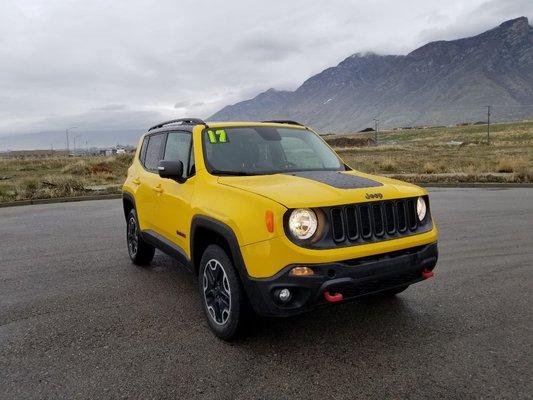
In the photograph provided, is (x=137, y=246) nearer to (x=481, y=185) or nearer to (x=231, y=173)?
(x=231, y=173)

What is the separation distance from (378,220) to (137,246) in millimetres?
3865

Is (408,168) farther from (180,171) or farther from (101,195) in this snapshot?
(180,171)

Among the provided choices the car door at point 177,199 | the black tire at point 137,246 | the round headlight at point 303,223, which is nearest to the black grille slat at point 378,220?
the round headlight at point 303,223

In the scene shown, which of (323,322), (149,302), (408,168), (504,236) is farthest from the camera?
(408,168)

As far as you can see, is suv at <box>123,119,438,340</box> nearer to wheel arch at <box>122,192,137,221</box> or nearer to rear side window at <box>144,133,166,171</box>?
rear side window at <box>144,133,166,171</box>

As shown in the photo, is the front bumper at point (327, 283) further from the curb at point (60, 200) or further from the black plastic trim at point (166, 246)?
the curb at point (60, 200)

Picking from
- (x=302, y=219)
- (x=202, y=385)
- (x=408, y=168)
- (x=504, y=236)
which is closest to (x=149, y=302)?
(x=202, y=385)

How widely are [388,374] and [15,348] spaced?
3.14 meters

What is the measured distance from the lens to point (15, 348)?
13.1 feet

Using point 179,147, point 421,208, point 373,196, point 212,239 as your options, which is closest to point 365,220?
point 373,196

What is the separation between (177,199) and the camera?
4.69 meters

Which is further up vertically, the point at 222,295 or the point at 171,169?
the point at 171,169

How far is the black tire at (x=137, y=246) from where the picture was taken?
635 centimetres

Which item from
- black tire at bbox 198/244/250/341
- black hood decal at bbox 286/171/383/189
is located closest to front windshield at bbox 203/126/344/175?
black hood decal at bbox 286/171/383/189
